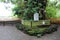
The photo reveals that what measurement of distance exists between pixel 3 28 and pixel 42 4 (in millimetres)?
602

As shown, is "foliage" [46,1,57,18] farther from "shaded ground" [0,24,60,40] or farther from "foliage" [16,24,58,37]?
"shaded ground" [0,24,60,40]

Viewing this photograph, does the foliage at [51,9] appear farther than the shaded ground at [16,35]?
Yes

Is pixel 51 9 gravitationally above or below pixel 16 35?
above

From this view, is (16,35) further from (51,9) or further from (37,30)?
(51,9)

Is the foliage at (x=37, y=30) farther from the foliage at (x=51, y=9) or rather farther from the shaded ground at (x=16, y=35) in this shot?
the foliage at (x=51, y=9)

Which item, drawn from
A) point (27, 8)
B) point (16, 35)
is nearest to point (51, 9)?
point (27, 8)

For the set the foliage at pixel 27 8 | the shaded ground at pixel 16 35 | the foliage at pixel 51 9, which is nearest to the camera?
the shaded ground at pixel 16 35

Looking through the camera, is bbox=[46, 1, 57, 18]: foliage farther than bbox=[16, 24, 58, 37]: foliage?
Yes

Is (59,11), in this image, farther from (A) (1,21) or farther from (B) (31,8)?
(A) (1,21)

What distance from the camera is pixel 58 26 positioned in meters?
2.08

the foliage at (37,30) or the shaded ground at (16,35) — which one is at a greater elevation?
the foliage at (37,30)

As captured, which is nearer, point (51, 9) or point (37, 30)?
point (37, 30)

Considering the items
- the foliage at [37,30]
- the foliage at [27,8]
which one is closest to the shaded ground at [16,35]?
the foliage at [37,30]

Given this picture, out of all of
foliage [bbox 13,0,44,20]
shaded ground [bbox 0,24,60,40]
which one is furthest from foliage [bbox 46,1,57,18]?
shaded ground [bbox 0,24,60,40]
